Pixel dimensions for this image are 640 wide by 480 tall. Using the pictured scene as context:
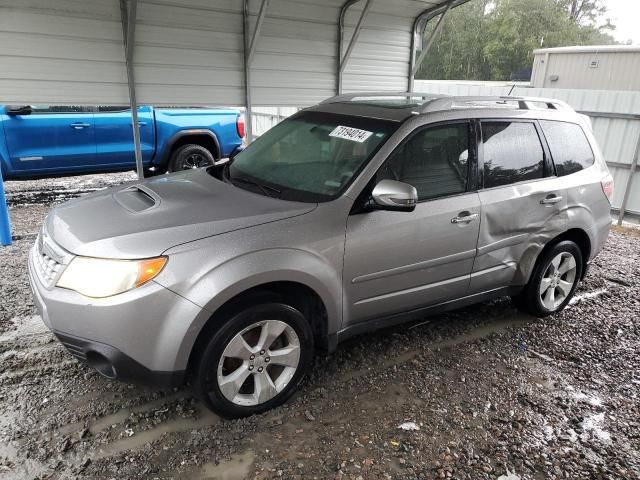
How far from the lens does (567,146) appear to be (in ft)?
13.2

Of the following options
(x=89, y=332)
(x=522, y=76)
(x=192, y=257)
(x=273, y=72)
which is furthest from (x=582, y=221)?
(x=522, y=76)

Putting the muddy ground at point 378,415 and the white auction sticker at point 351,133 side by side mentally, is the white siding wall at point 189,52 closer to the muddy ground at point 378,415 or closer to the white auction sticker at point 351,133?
the muddy ground at point 378,415

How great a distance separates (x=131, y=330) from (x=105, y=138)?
6.19 metres

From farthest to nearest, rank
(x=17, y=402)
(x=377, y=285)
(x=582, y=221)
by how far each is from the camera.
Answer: (x=582, y=221) < (x=377, y=285) < (x=17, y=402)

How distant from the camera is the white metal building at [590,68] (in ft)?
52.6

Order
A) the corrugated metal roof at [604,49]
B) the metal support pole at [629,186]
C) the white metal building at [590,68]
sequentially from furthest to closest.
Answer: the white metal building at [590,68]
the corrugated metal roof at [604,49]
the metal support pole at [629,186]

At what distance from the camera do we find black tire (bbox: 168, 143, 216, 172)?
841 cm

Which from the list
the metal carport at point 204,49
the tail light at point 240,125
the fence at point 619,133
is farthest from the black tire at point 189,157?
the fence at point 619,133

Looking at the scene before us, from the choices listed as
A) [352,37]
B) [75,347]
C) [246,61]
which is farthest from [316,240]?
[352,37]

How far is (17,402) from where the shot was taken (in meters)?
2.89

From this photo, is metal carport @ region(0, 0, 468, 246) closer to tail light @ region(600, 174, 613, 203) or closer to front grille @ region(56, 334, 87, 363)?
front grille @ region(56, 334, 87, 363)

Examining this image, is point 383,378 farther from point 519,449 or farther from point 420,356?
point 519,449

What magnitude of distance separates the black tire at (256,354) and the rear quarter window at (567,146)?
252 centimetres

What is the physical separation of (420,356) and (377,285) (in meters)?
0.82
